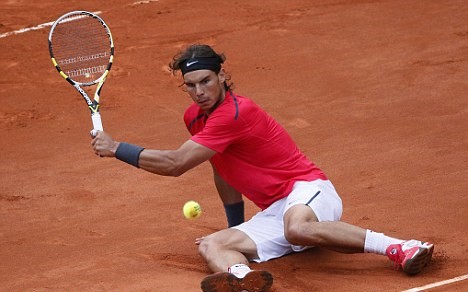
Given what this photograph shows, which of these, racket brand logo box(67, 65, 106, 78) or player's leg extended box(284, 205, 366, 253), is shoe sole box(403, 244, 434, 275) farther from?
racket brand logo box(67, 65, 106, 78)

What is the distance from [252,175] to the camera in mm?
7629

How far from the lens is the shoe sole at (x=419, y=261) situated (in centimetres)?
701

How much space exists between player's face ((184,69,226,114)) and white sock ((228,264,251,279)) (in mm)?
1163

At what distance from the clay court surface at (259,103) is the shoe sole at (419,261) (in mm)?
68

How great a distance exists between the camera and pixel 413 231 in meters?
8.12

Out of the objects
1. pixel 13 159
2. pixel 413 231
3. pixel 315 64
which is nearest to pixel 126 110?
pixel 13 159

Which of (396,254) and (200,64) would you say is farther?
(200,64)

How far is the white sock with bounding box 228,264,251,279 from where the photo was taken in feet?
22.7

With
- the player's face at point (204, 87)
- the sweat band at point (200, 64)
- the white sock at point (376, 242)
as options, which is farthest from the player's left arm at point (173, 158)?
the white sock at point (376, 242)

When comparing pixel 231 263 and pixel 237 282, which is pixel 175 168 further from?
pixel 237 282

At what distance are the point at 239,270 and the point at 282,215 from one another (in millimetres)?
784

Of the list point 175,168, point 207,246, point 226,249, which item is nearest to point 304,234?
point 226,249

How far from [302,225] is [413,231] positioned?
50.4 inches

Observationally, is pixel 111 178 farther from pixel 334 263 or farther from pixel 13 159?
pixel 334 263
